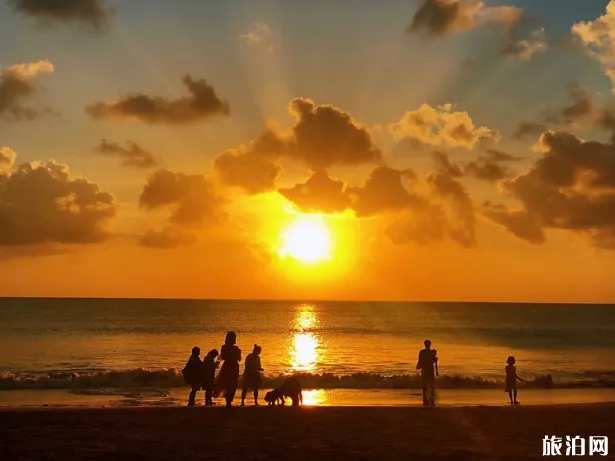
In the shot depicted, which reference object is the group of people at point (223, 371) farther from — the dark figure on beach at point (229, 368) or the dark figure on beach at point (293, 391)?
the dark figure on beach at point (293, 391)

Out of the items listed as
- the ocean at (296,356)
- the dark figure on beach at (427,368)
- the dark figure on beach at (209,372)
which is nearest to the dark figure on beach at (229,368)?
the dark figure on beach at (209,372)

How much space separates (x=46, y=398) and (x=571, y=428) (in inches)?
824

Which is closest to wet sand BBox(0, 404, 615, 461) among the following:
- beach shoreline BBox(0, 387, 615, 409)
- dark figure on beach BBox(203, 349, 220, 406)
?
dark figure on beach BBox(203, 349, 220, 406)

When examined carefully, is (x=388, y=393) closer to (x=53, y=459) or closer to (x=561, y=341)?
(x=53, y=459)

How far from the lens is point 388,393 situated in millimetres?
30734

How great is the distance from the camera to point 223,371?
19.8m

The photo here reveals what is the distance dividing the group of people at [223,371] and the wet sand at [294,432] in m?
1.23

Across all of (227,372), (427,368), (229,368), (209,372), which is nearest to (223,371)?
(227,372)

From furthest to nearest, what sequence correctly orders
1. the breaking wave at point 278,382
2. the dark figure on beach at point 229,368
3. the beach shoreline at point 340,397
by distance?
the breaking wave at point 278,382
the beach shoreline at point 340,397
the dark figure on beach at point 229,368

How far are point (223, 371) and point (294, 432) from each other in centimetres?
521

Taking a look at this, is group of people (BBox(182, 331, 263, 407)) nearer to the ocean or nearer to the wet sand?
the wet sand

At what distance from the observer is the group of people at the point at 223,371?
63.9 ft

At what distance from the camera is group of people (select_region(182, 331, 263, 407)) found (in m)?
19.5

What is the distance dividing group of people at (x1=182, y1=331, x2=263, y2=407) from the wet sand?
4.03ft
